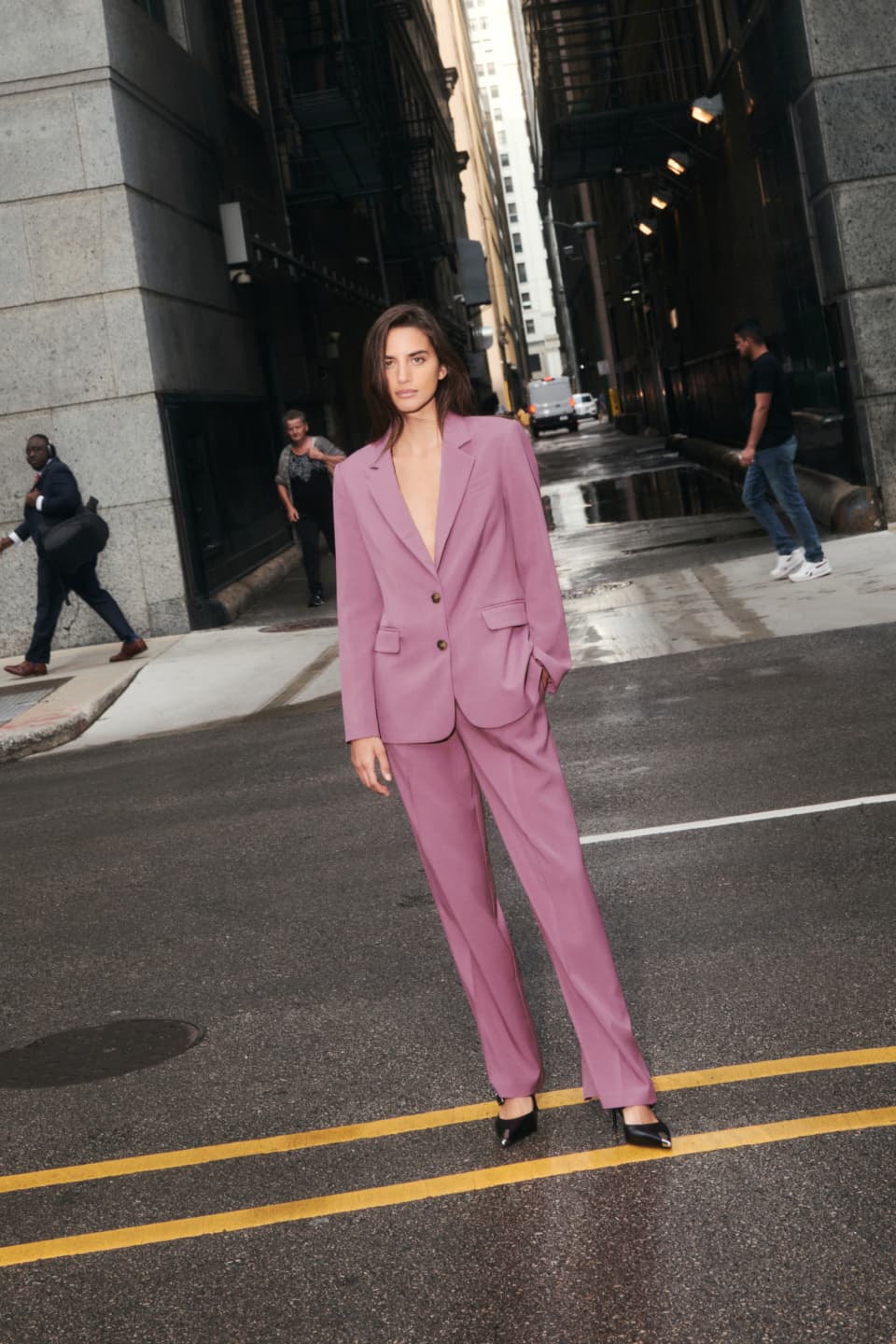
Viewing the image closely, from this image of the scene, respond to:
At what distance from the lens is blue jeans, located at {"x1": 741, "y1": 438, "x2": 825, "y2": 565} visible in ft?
40.8

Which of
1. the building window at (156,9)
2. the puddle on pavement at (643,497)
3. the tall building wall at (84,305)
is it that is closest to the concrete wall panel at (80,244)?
the tall building wall at (84,305)

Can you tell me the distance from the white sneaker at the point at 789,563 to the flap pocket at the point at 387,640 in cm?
940

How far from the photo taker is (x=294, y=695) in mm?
11359

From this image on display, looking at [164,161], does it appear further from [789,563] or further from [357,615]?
[357,615]

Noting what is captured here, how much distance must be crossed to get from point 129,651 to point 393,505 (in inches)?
431

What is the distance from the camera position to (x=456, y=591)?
11.9 feet

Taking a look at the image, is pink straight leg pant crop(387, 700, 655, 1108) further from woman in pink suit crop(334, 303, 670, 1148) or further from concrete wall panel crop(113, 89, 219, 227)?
concrete wall panel crop(113, 89, 219, 227)

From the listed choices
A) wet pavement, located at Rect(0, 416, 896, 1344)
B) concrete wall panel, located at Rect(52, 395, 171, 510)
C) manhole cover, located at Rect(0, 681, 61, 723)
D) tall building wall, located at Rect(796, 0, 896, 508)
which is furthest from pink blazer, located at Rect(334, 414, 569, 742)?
tall building wall, located at Rect(796, 0, 896, 508)

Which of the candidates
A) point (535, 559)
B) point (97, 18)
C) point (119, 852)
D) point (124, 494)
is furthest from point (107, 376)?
point (535, 559)

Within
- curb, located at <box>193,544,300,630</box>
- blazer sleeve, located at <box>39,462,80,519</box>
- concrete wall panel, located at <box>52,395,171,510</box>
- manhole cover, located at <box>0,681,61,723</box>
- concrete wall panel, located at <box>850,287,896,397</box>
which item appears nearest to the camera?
manhole cover, located at <box>0,681,61,723</box>

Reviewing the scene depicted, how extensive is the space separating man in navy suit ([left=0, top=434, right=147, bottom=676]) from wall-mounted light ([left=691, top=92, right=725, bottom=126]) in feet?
36.5

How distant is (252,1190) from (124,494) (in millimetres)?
12346

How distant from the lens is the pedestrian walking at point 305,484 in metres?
16.0

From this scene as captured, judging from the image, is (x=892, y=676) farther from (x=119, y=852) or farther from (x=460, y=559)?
(x=460, y=559)
